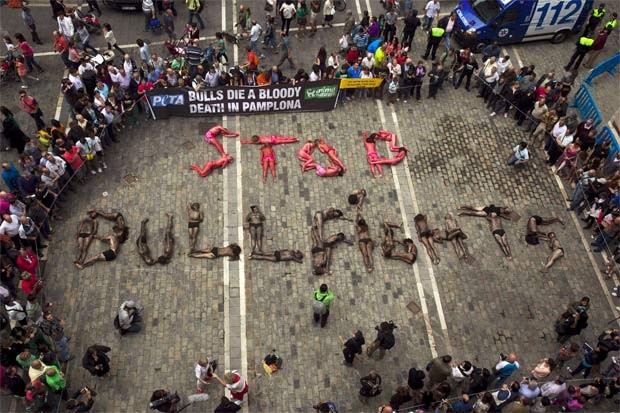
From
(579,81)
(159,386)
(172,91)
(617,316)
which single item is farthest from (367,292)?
(579,81)

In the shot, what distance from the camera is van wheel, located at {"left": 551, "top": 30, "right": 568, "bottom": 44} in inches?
1046

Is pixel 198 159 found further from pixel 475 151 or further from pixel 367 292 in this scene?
pixel 475 151

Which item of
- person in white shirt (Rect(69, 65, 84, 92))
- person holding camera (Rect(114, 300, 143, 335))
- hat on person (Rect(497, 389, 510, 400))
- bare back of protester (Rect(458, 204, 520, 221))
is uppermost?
person in white shirt (Rect(69, 65, 84, 92))

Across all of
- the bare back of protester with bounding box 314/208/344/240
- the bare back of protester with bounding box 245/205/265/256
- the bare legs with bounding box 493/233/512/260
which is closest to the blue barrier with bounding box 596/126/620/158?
the bare legs with bounding box 493/233/512/260

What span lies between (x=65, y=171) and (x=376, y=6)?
16980 mm

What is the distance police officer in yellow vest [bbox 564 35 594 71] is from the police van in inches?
56.2

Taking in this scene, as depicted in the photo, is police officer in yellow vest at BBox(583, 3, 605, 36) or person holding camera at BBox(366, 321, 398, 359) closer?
person holding camera at BBox(366, 321, 398, 359)

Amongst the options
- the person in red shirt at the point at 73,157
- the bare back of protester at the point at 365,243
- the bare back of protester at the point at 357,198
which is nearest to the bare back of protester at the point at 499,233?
the bare back of protester at the point at 365,243

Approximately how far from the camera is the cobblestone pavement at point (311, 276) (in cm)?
1628

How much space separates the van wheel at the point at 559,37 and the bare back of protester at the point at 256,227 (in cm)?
1729

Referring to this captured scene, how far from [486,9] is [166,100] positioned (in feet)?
47.6

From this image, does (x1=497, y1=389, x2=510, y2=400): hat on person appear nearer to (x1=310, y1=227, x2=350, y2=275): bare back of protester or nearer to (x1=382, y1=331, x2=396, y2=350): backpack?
(x1=382, y1=331, x2=396, y2=350): backpack

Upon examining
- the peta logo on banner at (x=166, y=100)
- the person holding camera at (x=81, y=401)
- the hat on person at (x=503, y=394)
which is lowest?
the hat on person at (x=503, y=394)

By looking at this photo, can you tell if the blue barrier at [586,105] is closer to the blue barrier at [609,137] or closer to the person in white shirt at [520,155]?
the blue barrier at [609,137]
